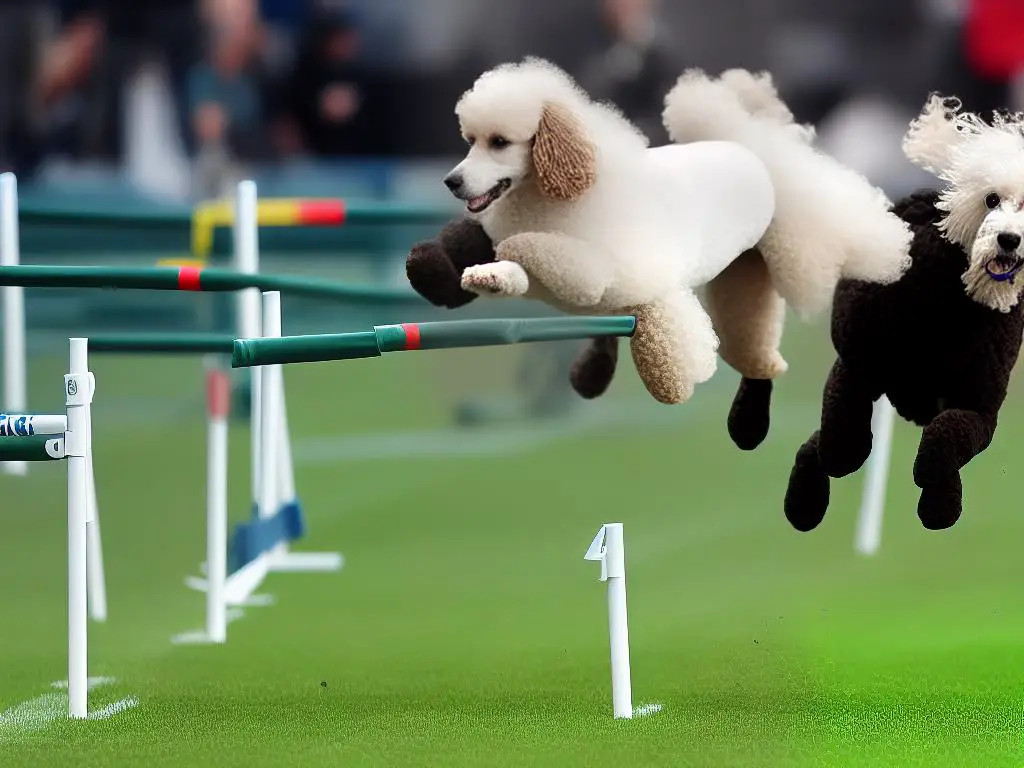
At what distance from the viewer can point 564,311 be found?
255 centimetres

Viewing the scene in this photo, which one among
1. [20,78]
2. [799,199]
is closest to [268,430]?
[799,199]

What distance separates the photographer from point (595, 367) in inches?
117

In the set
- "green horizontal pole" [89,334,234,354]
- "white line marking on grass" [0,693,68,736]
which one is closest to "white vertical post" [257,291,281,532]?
"green horizontal pole" [89,334,234,354]

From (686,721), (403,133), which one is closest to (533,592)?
(686,721)

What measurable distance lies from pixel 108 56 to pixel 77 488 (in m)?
5.57

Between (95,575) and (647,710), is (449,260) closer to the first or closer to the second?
(647,710)

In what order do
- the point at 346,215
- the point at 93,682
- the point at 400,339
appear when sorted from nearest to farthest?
the point at 400,339 → the point at 93,682 → the point at 346,215

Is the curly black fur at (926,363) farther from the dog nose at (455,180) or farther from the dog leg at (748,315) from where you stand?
the dog nose at (455,180)

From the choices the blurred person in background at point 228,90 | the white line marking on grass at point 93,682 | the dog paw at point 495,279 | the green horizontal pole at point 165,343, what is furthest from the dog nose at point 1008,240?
the blurred person in background at point 228,90

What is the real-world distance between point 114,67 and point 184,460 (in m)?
2.49

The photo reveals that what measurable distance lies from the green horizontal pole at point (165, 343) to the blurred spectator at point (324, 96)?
14.5ft

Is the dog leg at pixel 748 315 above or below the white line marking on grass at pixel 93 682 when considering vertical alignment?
above

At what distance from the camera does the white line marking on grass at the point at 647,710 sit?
117 inches

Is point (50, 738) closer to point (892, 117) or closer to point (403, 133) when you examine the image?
point (403, 133)
